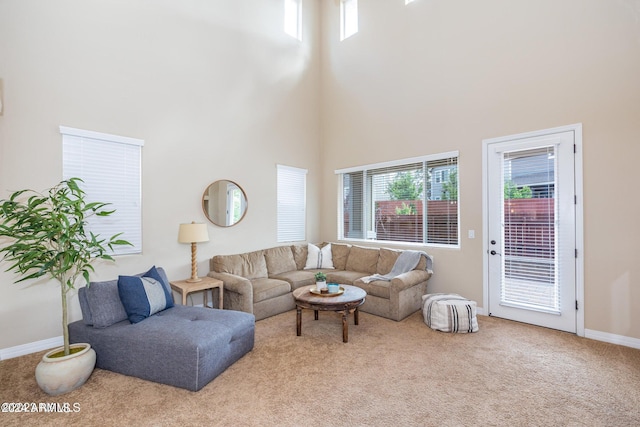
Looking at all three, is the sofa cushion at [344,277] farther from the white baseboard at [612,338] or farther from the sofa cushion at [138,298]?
the white baseboard at [612,338]

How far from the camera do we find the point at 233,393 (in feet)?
7.61

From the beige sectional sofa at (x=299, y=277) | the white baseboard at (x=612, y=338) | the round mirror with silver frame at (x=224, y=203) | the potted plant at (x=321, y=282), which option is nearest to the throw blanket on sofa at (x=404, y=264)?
the beige sectional sofa at (x=299, y=277)

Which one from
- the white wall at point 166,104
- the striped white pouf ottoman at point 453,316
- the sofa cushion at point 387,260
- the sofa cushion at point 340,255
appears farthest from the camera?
the sofa cushion at point 340,255

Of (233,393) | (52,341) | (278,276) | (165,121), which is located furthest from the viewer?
(278,276)

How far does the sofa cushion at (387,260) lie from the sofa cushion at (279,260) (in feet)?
4.93

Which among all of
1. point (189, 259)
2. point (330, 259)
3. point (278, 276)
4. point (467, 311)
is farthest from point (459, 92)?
point (189, 259)

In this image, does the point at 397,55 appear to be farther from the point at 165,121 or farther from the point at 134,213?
the point at 134,213

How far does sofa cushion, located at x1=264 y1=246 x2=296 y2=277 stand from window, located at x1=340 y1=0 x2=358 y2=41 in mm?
4295

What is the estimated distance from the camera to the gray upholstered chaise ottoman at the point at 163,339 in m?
2.37

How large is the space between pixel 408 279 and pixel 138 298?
312cm

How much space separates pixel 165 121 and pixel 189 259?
1.94 metres

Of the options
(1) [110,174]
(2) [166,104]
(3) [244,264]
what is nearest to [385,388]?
(3) [244,264]

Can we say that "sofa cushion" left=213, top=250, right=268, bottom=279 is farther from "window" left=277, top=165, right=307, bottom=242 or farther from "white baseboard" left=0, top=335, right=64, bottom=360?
"white baseboard" left=0, top=335, right=64, bottom=360

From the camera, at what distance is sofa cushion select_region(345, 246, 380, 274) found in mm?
4884
